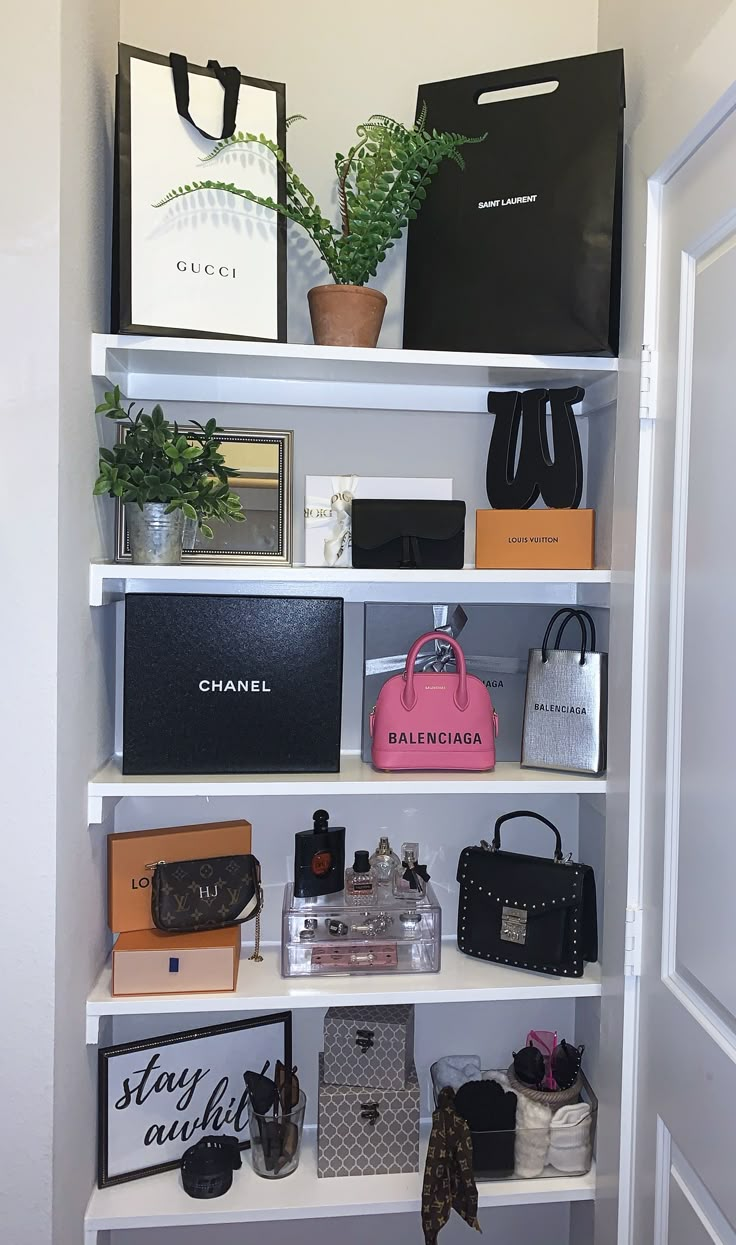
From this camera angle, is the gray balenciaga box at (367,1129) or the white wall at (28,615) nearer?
the white wall at (28,615)

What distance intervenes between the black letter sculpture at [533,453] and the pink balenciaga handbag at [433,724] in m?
0.31

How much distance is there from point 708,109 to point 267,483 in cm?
92

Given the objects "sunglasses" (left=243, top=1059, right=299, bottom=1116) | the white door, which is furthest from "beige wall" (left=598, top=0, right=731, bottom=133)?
"sunglasses" (left=243, top=1059, right=299, bottom=1116)

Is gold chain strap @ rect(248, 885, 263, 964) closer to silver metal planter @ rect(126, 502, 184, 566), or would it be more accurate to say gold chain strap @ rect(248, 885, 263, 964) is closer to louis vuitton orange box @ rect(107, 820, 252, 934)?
louis vuitton orange box @ rect(107, 820, 252, 934)

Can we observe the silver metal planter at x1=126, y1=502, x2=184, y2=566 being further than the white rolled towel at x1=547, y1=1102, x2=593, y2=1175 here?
No

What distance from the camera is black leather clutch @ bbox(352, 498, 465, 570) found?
157cm

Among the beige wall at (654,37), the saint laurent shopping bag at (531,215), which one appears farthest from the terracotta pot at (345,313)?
the beige wall at (654,37)

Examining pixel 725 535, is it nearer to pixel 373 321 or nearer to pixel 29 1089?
pixel 373 321

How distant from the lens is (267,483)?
1.72m

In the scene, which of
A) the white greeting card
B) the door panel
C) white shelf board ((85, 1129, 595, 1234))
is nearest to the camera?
the door panel

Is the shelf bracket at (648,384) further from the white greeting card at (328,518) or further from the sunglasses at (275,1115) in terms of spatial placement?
the sunglasses at (275,1115)

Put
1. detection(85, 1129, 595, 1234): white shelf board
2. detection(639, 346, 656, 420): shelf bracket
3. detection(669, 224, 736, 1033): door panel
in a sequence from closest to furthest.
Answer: detection(669, 224, 736, 1033): door panel < detection(639, 346, 656, 420): shelf bracket < detection(85, 1129, 595, 1234): white shelf board

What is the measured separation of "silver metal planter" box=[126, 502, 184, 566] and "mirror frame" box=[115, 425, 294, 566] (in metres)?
0.13

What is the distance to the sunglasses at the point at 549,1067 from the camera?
1.68m
